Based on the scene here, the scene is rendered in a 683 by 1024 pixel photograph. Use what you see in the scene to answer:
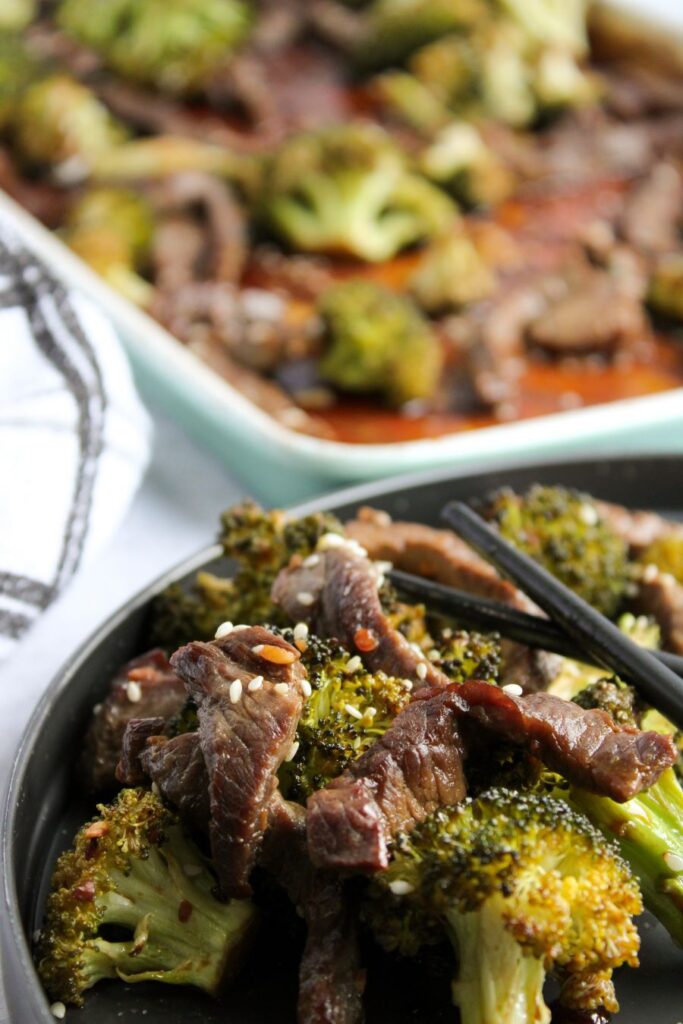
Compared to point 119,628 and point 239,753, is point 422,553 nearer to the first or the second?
point 119,628

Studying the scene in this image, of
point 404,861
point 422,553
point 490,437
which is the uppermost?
point 404,861

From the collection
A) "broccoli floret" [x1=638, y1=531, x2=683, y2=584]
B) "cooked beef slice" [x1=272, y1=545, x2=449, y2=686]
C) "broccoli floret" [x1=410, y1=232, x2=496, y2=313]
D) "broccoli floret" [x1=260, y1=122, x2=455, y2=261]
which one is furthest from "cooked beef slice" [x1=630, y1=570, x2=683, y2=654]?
"broccoli floret" [x1=260, y1=122, x2=455, y2=261]

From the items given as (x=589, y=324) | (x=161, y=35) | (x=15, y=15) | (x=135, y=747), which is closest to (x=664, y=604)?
(x=135, y=747)

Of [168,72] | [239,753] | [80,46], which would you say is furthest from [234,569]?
[80,46]

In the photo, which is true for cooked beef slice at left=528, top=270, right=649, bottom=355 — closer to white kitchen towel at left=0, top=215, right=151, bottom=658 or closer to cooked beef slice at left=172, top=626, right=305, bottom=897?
white kitchen towel at left=0, top=215, right=151, bottom=658

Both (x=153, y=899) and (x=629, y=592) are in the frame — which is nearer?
(x=153, y=899)

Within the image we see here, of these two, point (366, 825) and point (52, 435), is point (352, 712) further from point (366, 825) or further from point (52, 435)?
point (52, 435)
